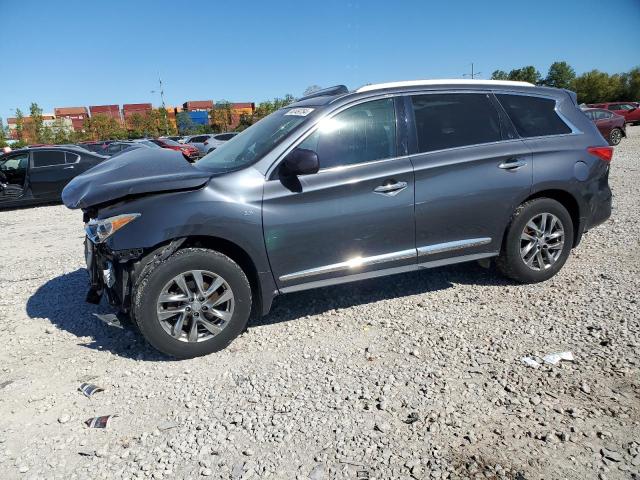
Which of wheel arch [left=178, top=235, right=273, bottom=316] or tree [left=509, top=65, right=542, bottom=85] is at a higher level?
tree [left=509, top=65, right=542, bottom=85]

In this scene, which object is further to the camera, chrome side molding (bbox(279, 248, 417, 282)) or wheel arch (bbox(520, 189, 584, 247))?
wheel arch (bbox(520, 189, 584, 247))

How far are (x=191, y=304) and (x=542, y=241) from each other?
10.8ft

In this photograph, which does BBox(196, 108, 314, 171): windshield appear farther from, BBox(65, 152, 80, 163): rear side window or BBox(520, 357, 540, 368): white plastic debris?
BBox(65, 152, 80, 163): rear side window

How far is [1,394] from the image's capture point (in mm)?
3115

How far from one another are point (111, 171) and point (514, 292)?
3.73 m

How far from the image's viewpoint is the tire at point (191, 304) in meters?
3.24

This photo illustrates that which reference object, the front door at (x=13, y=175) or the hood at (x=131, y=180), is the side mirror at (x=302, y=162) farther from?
the front door at (x=13, y=175)

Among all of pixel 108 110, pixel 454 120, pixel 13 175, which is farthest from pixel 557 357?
pixel 108 110

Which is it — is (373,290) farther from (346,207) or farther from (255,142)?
(255,142)

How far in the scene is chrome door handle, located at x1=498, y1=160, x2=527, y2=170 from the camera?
13.5ft

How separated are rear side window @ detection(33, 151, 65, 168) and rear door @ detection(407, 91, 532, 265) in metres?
10.3

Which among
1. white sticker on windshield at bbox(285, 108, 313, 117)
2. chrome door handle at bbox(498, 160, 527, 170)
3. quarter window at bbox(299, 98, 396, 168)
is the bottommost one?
chrome door handle at bbox(498, 160, 527, 170)

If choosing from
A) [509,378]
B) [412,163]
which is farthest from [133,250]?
[509,378]

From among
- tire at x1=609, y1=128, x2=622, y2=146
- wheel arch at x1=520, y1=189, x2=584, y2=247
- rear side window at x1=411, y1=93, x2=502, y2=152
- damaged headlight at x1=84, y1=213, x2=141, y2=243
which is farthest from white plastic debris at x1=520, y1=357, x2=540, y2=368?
tire at x1=609, y1=128, x2=622, y2=146
